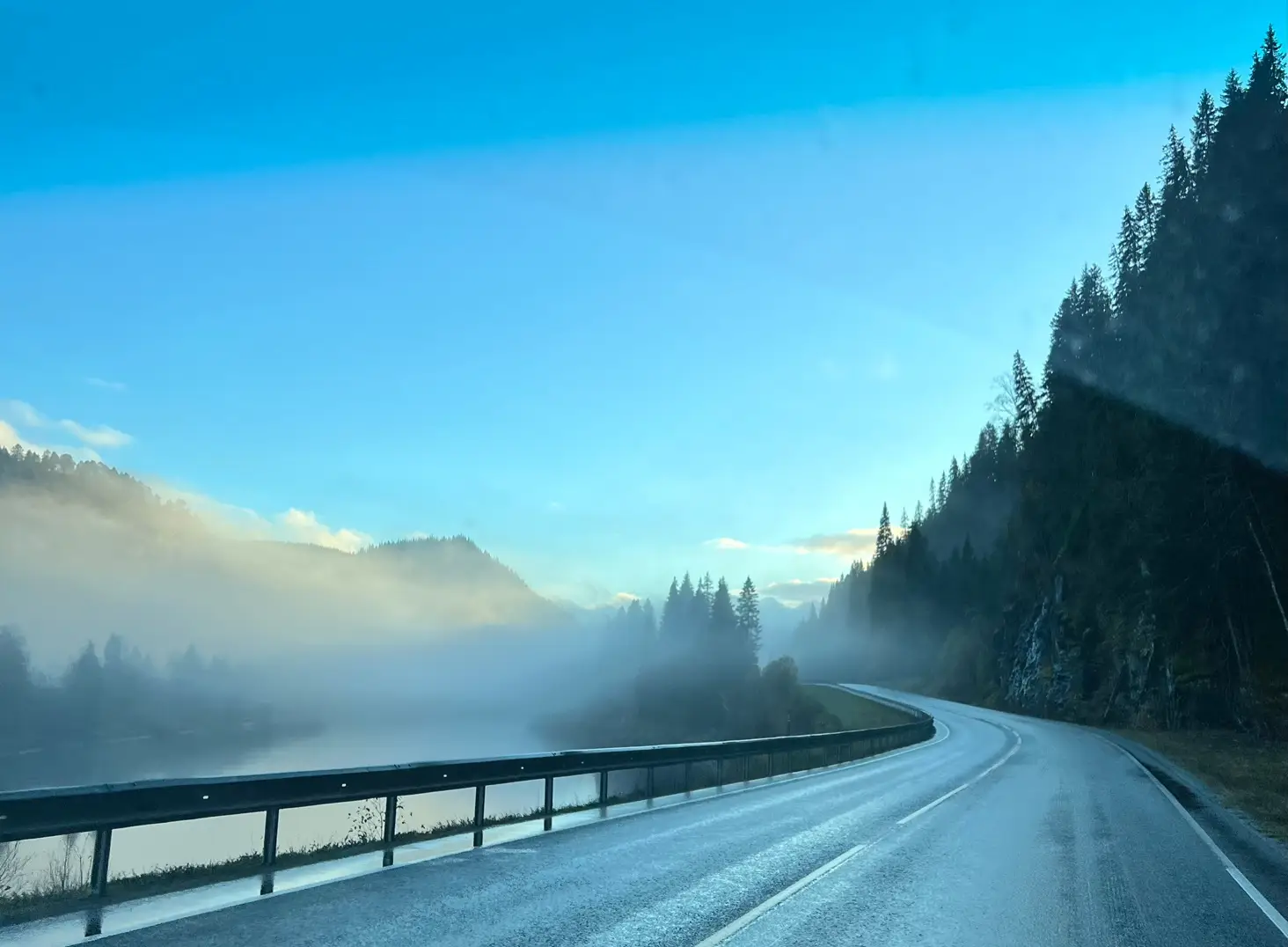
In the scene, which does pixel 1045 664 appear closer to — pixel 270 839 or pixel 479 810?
pixel 479 810

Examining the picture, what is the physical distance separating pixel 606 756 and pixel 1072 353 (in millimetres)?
59037

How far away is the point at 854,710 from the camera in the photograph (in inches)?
3088

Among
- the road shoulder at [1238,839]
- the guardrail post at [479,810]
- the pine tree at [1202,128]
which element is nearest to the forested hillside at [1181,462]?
the pine tree at [1202,128]

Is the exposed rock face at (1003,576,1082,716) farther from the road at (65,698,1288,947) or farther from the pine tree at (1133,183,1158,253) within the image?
the road at (65,698,1288,947)

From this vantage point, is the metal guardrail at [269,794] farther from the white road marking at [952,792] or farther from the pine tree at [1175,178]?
the pine tree at [1175,178]

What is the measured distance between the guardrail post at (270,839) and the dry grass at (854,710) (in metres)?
42.2

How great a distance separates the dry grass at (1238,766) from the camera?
16.8 meters

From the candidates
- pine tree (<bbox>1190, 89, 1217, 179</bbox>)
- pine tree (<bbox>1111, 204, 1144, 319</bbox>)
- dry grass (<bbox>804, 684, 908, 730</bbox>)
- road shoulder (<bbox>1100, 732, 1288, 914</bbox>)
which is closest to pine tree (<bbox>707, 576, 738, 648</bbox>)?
dry grass (<bbox>804, 684, 908, 730</bbox>)

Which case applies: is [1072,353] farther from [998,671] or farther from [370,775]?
[370,775]

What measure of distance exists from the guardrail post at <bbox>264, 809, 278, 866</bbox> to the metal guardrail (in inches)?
0.4

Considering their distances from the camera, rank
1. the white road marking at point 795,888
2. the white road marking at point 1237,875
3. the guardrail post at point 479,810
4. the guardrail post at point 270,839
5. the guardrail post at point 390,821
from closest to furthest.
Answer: the white road marking at point 795,888
the white road marking at point 1237,875
the guardrail post at point 270,839
the guardrail post at point 390,821
the guardrail post at point 479,810

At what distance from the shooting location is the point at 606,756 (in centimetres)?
1666

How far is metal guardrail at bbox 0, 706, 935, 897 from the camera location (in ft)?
25.9

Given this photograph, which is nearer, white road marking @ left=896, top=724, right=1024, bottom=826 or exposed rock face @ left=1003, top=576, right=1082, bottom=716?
white road marking @ left=896, top=724, right=1024, bottom=826
